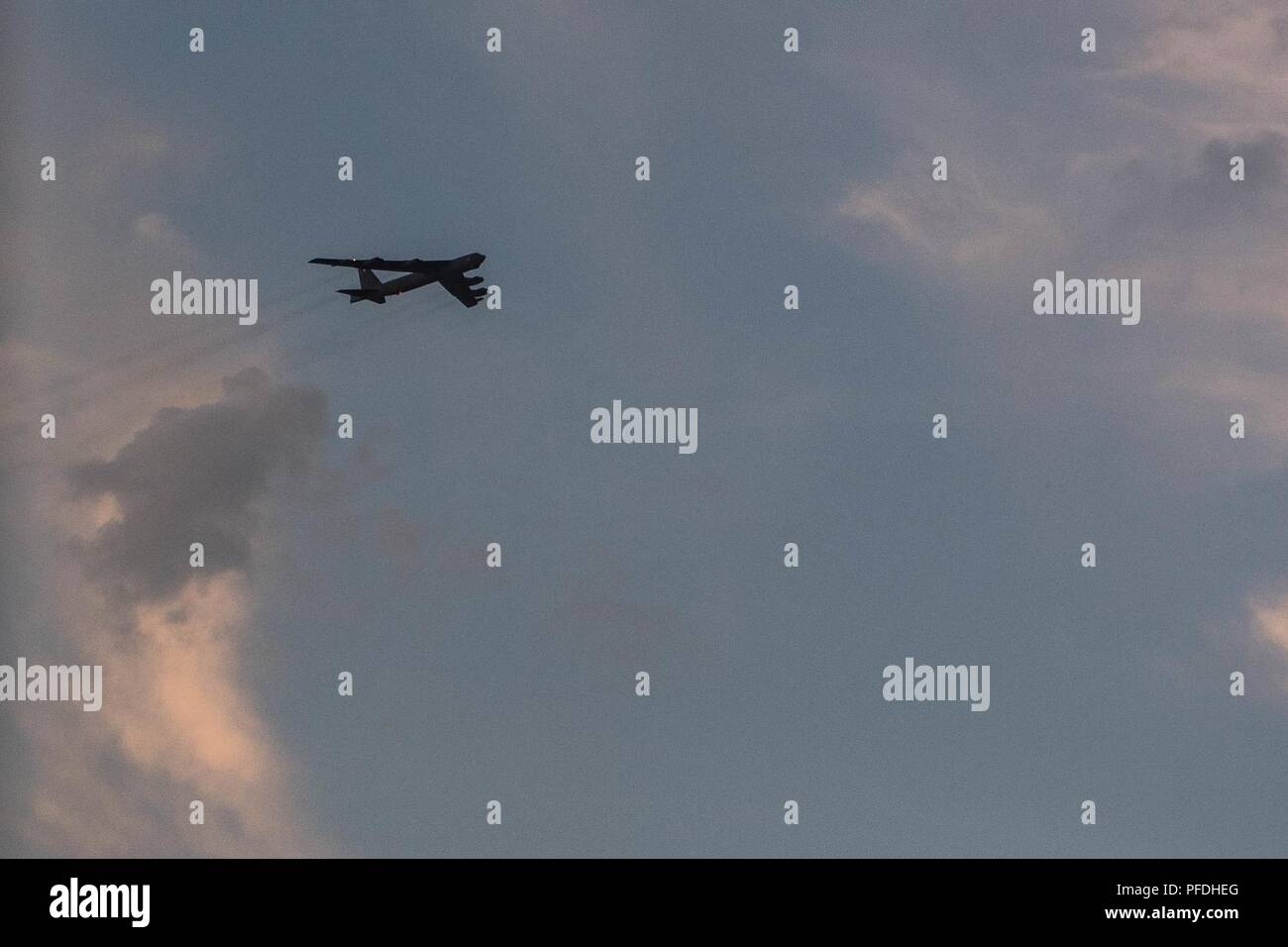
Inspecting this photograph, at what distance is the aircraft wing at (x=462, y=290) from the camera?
571 feet

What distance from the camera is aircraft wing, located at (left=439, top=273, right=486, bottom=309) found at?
174125mm

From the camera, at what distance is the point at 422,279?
17400cm

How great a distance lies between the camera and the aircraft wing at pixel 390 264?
551 ft

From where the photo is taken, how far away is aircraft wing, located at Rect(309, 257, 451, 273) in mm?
168000

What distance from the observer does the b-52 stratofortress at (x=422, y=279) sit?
17162 centimetres

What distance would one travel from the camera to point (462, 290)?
576 ft

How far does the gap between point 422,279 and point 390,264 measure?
4.01 m
